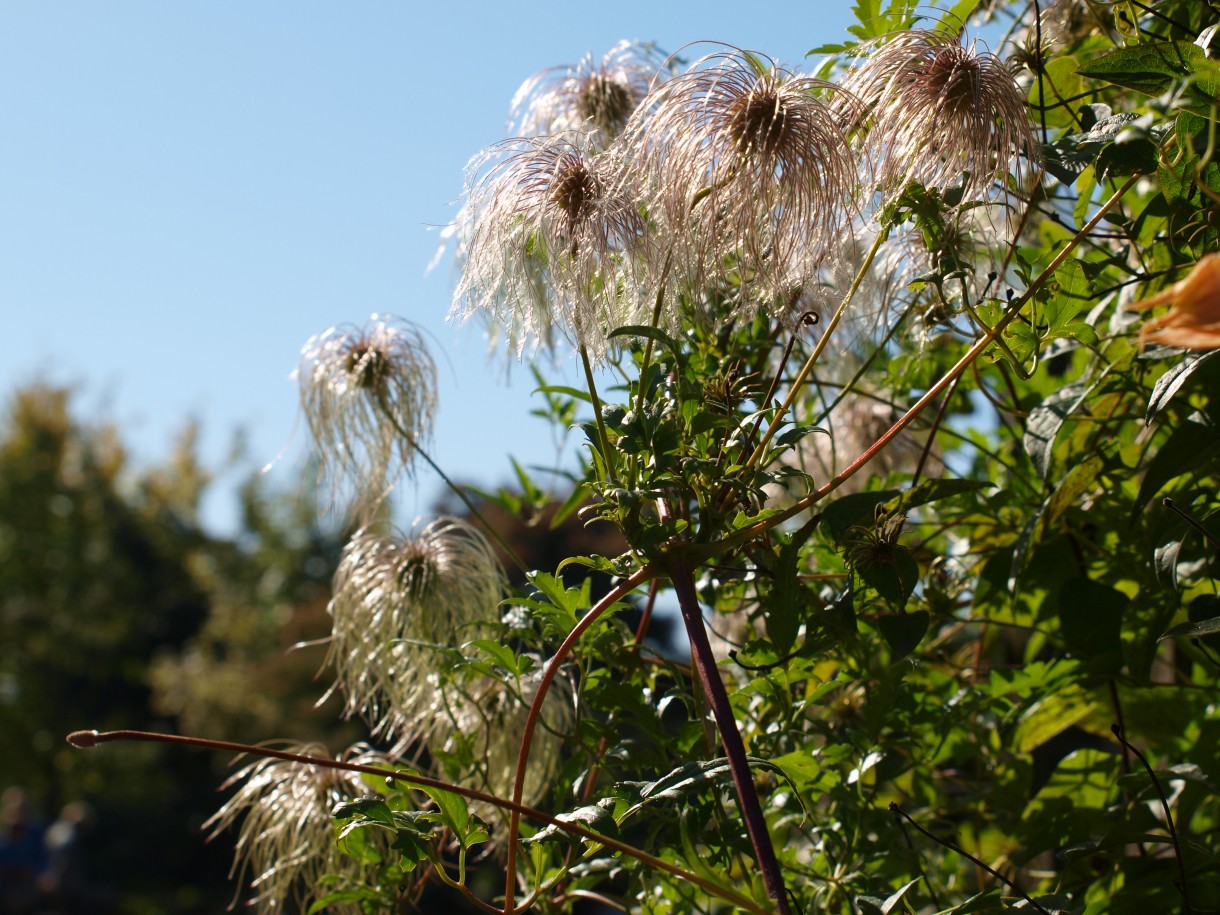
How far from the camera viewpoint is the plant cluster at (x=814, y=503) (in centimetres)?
72

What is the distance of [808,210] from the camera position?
735 millimetres

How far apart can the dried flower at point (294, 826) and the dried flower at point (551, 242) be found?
1.47 feet

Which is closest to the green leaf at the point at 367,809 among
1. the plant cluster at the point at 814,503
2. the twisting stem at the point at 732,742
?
the plant cluster at the point at 814,503

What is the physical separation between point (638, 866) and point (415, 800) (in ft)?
0.84

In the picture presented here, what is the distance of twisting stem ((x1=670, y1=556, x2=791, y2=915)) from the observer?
25.6 inches

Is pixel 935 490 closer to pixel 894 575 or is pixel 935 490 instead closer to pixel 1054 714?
pixel 894 575

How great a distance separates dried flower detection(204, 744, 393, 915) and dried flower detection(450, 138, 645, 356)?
45 centimetres

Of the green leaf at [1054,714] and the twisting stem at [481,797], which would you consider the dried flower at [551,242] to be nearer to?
the twisting stem at [481,797]

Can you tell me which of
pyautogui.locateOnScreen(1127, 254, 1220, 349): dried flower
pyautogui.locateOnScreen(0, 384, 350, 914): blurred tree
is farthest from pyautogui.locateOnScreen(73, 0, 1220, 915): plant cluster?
pyautogui.locateOnScreen(0, 384, 350, 914): blurred tree

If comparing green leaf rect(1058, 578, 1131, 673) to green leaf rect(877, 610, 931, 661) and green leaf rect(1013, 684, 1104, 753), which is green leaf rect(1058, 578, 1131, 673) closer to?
green leaf rect(1013, 684, 1104, 753)

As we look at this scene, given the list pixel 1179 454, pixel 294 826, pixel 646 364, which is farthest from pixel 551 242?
pixel 294 826

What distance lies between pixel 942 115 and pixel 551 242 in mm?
271

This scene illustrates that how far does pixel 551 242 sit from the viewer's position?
0.77 metres

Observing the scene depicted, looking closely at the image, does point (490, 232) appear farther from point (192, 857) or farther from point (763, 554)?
point (192, 857)
